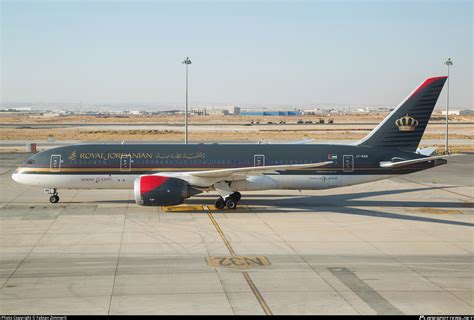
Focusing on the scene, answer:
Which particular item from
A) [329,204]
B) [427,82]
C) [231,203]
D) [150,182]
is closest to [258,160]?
[231,203]

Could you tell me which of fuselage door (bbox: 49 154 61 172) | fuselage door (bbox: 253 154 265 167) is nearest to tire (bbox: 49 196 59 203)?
fuselage door (bbox: 49 154 61 172)

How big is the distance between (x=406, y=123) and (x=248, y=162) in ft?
32.7

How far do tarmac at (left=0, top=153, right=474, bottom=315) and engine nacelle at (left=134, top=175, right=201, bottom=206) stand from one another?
35.3 inches

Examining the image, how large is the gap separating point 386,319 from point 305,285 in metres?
3.68

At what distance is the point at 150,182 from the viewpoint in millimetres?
30016

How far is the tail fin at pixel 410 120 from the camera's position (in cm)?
3388

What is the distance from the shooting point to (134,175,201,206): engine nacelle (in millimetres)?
29750

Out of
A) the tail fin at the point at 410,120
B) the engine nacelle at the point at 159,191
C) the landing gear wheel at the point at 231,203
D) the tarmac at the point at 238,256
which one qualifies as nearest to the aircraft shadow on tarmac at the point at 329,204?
the tarmac at the point at 238,256

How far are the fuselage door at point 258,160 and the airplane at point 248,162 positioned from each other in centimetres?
6

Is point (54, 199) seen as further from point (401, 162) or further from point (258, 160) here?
point (401, 162)

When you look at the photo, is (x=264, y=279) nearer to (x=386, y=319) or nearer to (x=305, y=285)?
(x=305, y=285)

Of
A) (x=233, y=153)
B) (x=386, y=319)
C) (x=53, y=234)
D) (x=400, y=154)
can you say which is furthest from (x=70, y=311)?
(x=400, y=154)

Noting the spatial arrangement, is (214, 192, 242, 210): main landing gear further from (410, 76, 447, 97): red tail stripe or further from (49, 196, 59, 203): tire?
(410, 76, 447, 97): red tail stripe

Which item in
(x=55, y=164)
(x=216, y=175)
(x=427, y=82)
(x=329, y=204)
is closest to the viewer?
(x=216, y=175)
